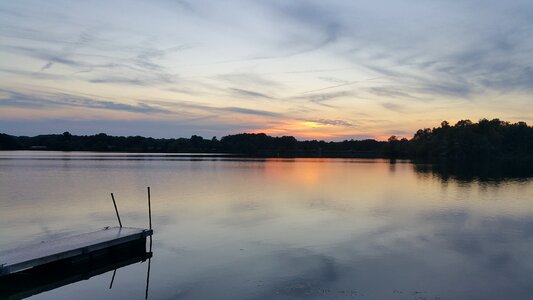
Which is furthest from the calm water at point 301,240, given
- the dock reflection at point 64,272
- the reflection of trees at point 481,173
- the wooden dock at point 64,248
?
the reflection of trees at point 481,173

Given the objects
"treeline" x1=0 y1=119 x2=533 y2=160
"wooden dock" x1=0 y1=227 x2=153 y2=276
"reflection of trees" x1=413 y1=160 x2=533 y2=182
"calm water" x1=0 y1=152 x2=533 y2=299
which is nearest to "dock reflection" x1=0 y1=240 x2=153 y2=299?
"wooden dock" x1=0 y1=227 x2=153 y2=276

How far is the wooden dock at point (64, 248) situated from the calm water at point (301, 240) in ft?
3.68

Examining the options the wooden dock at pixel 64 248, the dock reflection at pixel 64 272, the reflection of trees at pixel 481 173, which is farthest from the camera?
the reflection of trees at pixel 481 173

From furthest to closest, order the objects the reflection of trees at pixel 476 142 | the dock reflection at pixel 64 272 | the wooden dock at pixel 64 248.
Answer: the reflection of trees at pixel 476 142
the wooden dock at pixel 64 248
the dock reflection at pixel 64 272

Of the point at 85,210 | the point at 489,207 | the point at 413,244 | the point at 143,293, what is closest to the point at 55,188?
the point at 85,210

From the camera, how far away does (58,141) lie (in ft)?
623

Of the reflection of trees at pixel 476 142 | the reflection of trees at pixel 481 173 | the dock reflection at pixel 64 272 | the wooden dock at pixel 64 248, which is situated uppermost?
the reflection of trees at pixel 476 142

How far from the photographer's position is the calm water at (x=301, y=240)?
12.4 meters

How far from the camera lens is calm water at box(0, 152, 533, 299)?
12359 mm

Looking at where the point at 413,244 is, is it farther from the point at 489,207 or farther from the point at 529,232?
the point at 489,207

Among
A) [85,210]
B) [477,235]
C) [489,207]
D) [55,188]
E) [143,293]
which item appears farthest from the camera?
[55,188]

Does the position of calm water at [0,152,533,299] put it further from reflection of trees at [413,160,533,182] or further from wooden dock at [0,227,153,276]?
reflection of trees at [413,160,533,182]

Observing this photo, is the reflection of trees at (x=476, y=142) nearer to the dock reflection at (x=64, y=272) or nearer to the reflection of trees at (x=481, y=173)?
the reflection of trees at (x=481, y=173)

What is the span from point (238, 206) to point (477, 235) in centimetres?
1396
